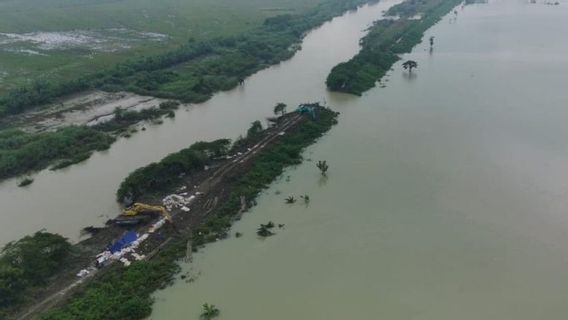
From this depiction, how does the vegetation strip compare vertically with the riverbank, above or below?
above

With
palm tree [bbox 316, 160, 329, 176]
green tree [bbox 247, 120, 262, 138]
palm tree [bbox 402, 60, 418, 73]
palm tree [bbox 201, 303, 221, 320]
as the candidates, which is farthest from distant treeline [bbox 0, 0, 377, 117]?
palm tree [bbox 201, 303, 221, 320]

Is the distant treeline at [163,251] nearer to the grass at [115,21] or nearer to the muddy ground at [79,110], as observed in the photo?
the muddy ground at [79,110]

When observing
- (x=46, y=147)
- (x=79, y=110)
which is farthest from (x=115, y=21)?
(x=46, y=147)

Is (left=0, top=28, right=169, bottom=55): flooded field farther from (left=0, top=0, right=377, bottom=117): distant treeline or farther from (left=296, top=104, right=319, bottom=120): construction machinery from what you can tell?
(left=296, top=104, right=319, bottom=120): construction machinery

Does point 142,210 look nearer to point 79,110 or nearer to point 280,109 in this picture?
point 280,109

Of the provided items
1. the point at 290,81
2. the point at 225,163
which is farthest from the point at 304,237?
the point at 290,81
